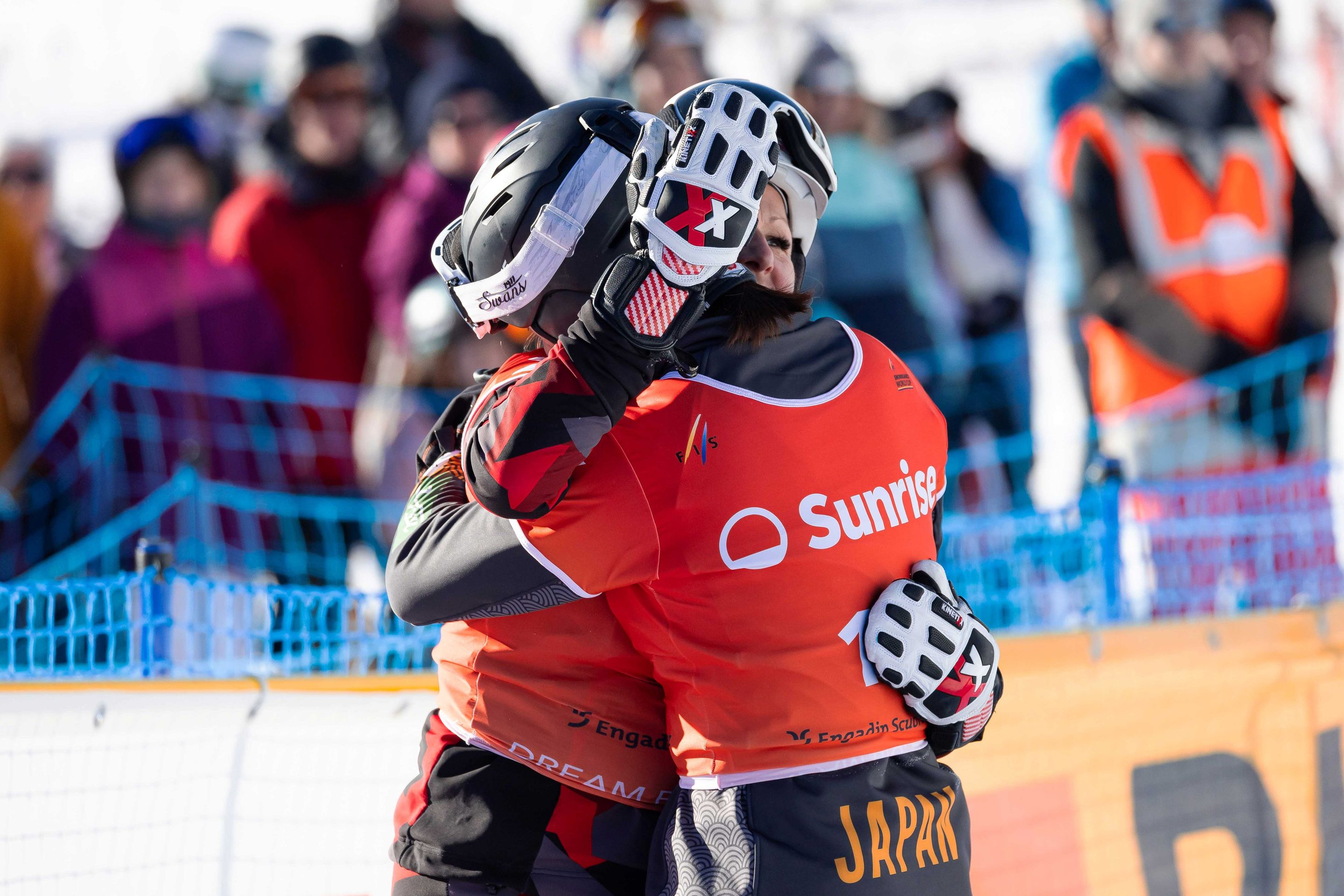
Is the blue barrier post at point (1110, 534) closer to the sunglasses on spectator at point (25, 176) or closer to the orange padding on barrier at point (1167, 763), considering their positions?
the orange padding on barrier at point (1167, 763)

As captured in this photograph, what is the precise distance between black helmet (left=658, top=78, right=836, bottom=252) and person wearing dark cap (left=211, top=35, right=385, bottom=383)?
14.3ft

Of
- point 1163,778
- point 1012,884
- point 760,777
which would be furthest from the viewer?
point 1163,778

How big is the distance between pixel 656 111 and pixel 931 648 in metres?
4.46

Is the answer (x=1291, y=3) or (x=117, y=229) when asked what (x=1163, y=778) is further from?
(x=1291, y=3)

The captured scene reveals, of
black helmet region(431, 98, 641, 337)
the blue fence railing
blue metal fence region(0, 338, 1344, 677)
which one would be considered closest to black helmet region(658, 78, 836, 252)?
black helmet region(431, 98, 641, 337)

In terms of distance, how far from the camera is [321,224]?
635 cm

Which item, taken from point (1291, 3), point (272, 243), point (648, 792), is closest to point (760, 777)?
point (648, 792)

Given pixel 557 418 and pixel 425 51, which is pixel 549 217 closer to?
pixel 557 418

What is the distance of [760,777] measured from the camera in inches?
74.9

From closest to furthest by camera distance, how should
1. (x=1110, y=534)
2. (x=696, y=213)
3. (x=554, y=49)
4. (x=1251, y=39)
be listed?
(x=696, y=213) < (x=1110, y=534) < (x=1251, y=39) < (x=554, y=49)

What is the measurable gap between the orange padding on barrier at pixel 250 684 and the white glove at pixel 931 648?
53.7 inches

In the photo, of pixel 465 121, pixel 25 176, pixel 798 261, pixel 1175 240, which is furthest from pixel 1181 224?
pixel 25 176

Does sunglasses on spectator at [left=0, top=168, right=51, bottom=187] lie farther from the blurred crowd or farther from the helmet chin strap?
the helmet chin strap

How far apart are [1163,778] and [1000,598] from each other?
810 mm
